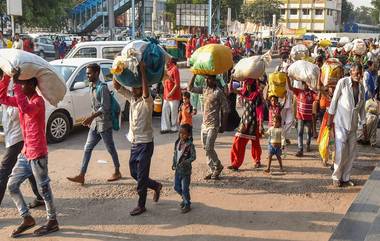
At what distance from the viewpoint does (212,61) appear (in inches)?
258

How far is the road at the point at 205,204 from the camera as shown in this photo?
5.17 metres

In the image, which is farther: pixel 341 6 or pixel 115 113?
pixel 341 6

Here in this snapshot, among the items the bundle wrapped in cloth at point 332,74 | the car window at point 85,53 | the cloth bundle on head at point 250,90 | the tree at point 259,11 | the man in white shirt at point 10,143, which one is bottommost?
the man in white shirt at point 10,143

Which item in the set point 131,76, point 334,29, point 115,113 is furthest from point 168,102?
point 334,29

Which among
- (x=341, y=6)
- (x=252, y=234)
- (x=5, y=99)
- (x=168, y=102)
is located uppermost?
(x=341, y=6)

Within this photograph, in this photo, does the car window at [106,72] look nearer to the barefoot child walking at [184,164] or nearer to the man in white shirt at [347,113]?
the barefoot child walking at [184,164]

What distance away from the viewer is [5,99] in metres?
5.09

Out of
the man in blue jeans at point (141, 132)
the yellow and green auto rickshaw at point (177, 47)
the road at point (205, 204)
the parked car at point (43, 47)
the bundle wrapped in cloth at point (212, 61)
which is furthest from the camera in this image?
the parked car at point (43, 47)

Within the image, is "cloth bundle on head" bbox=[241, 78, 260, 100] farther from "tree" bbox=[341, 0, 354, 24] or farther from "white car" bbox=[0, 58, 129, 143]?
"tree" bbox=[341, 0, 354, 24]

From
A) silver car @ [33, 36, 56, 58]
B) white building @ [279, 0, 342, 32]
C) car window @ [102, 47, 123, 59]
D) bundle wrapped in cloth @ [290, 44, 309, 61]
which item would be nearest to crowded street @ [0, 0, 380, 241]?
Result: bundle wrapped in cloth @ [290, 44, 309, 61]

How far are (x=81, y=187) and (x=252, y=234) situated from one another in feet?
8.65

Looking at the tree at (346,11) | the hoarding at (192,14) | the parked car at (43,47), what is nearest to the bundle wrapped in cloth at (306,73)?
the parked car at (43,47)

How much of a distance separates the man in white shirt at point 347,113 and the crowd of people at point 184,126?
13 millimetres

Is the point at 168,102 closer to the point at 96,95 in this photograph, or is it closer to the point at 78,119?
the point at 78,119
